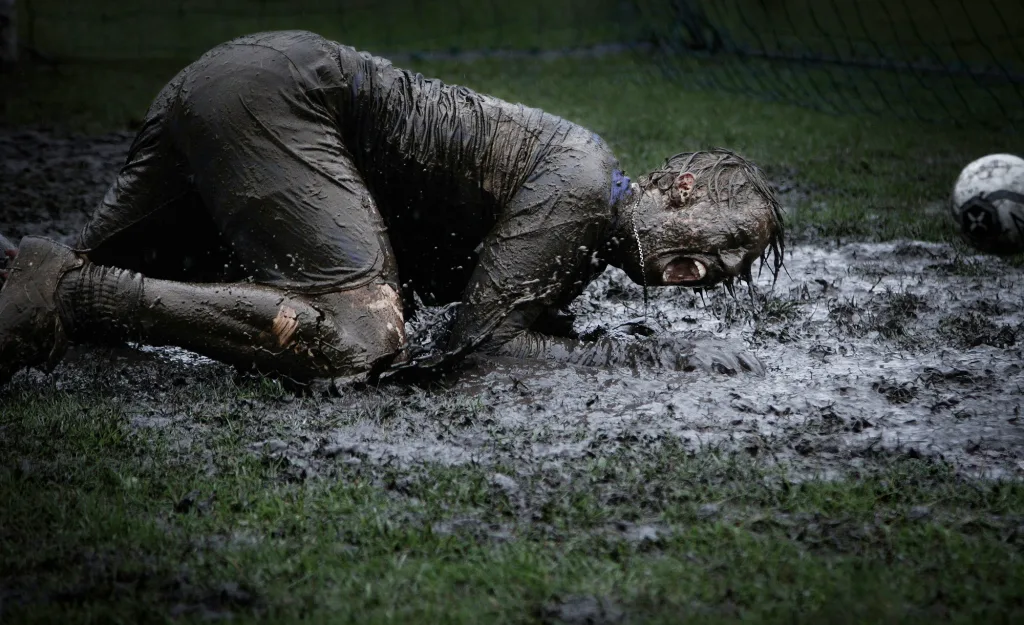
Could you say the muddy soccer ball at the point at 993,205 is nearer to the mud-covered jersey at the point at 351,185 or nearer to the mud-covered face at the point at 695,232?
the mud-covered face at the point at 695,232

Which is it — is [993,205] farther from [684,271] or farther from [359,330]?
[359,330]

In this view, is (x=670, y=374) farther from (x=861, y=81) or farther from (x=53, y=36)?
(x=53, y=36)

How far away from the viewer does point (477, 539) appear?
10.4 feet

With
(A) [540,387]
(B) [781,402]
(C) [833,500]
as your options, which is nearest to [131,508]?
(A) [540,387]

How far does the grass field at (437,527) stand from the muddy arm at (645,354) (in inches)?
21.5

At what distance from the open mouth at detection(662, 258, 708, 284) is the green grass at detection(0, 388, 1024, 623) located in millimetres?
1107

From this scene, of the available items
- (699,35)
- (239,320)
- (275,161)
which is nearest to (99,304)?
(239,320)

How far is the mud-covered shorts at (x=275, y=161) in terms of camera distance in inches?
166

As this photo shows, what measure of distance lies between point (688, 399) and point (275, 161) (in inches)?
65.4

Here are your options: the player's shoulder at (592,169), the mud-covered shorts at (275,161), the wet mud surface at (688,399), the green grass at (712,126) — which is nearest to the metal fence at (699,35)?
the green grass at (712,126)

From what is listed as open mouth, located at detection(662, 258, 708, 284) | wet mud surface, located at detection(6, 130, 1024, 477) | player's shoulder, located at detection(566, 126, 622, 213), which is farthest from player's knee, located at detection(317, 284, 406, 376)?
open mouth, located at detection(662, 258, 708, 284)

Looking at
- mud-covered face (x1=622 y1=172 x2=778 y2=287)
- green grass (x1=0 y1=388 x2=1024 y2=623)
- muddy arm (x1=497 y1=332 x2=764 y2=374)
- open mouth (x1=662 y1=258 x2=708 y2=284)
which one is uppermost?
mud-covered face (x1=622 y1=172 x2=778 y2=287)

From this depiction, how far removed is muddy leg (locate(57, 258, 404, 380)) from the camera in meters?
4.07

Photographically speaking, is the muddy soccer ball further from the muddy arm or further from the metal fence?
the metal fence
